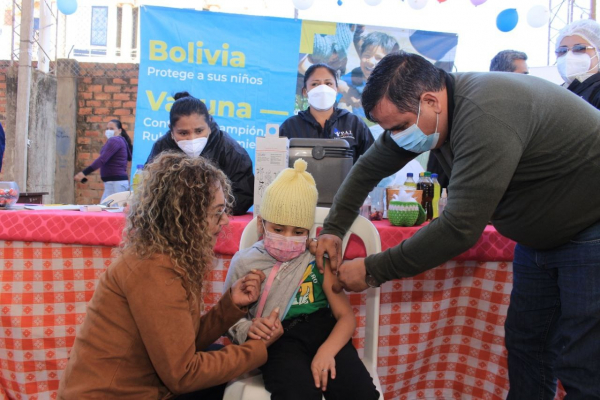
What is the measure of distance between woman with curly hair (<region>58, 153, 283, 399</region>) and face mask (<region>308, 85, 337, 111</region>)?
5.87ft

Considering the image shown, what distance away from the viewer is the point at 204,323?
1.51m

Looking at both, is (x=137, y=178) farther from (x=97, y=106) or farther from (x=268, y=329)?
(x=97, y=106)

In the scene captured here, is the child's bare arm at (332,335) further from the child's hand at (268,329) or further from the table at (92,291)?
the table at (92,291)

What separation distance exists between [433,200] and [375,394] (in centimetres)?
102

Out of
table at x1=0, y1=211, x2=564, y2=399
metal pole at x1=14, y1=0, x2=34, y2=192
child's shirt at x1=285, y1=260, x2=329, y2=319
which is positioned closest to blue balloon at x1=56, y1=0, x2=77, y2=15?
metal pole at x1=14, y1=0, x2=34, y2=192

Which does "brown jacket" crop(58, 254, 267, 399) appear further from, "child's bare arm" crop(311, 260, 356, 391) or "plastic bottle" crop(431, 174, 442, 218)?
"plastic bottle" crop(431, 174, 442, 218)

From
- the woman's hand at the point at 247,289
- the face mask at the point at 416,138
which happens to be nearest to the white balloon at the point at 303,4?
the face mask at the point at 416,138

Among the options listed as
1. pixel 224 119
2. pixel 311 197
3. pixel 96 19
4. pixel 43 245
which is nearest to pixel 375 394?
pixel 311 197

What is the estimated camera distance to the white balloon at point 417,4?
4.59 meters

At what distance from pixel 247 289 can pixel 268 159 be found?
73cm

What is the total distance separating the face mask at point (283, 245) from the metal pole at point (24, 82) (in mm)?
4865

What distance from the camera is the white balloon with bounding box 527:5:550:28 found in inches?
186

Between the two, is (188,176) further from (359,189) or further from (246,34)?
(246,34)

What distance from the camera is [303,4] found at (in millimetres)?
4496
